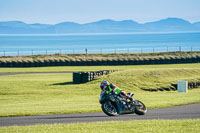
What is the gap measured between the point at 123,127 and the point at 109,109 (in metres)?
3.37

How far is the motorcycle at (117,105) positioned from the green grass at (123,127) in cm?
185

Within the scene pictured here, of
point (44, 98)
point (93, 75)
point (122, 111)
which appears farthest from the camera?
point (93, 75)

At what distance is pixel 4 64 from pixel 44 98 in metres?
33.5

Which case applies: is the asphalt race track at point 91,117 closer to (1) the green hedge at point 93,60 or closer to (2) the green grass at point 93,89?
(2) the green grass at point 93,89

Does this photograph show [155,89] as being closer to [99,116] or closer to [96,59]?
[99,116]

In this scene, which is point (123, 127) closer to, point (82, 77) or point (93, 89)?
point (93, 89)

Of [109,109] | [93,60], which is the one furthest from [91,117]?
[93,60]

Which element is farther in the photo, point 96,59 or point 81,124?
point 96,59

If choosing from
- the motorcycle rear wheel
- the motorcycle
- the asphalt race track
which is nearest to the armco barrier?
the asphalt race track

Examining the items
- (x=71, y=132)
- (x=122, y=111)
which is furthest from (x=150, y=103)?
(x=71, y=132)

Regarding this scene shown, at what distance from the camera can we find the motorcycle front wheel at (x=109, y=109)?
59.3 ft

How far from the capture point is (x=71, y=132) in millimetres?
14227

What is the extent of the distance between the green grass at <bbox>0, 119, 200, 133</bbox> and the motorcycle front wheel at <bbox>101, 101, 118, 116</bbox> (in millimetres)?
2061

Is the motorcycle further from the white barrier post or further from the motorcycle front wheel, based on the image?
the white barrier post
